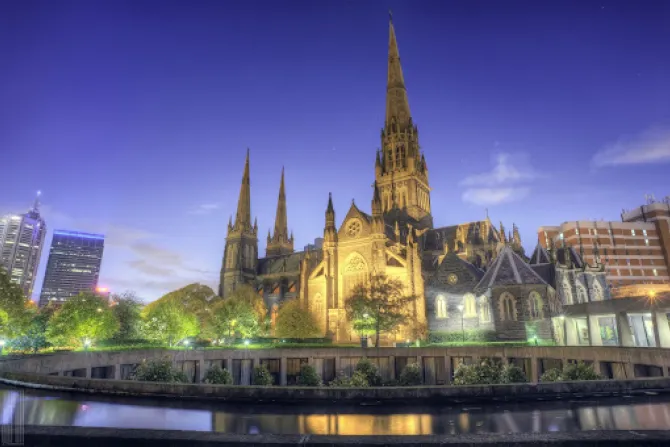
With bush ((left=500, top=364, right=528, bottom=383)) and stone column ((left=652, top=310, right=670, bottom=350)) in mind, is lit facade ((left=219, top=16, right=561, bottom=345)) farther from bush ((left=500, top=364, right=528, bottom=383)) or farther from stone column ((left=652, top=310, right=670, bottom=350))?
bush ((left=500, top=364, right=528, bottom=383))

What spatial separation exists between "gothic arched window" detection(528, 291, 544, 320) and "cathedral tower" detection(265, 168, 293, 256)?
7305 centimetres

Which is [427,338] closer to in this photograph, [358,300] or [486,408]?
[358,300]

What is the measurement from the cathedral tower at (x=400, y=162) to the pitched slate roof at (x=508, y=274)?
101ft

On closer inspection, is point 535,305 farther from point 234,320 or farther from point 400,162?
point 400,162

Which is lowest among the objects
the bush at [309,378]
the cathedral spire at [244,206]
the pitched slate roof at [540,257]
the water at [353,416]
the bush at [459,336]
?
the bush at [309,378]

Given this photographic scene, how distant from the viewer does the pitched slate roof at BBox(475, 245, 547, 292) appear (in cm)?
4372

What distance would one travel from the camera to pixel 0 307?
32.2 meters

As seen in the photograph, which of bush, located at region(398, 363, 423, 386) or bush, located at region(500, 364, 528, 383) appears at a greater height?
bush, located at region(500, 364, 528, 383)

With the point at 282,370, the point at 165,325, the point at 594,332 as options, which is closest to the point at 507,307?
the point at 594,332

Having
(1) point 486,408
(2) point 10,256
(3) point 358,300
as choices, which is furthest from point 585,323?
(2) point 10,256

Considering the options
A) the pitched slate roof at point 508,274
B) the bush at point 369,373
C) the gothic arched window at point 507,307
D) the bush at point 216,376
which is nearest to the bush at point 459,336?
the gothic arched window at point 507,307

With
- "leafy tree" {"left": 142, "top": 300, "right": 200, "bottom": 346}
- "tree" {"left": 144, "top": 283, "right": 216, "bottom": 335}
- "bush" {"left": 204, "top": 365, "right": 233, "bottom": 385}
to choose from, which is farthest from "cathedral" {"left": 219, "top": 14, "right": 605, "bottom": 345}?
"bush" {"left": 204, "top": 365, "right": 233, "bottom": 385}

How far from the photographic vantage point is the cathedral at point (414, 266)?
44156mm

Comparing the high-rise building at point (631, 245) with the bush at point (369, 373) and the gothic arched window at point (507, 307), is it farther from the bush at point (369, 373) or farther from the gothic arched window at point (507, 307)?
the bush at point (369, 373)
